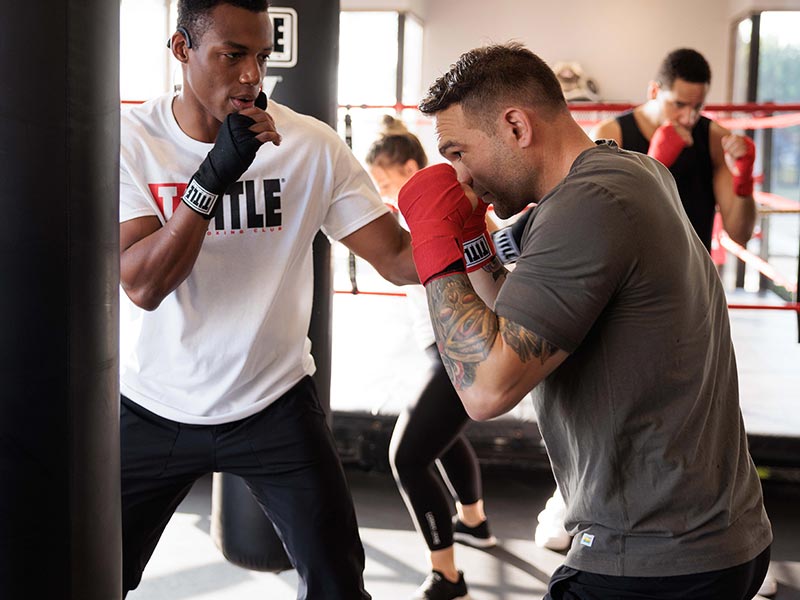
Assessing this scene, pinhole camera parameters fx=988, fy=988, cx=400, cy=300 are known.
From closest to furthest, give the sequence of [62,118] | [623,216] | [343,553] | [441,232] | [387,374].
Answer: [62,118]
[623,216]
[441,232]
[343,553]
[387,374]

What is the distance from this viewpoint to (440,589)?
2.70 metres

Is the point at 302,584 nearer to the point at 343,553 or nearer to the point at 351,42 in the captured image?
the point at 343,553

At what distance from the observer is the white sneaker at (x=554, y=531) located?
310 cm

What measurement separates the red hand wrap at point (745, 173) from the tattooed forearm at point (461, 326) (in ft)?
6.11

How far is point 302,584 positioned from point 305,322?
1.68ft

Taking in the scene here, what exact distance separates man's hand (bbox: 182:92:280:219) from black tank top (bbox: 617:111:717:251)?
62.7 inches

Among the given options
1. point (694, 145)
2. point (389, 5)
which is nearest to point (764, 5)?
point (389, 5)

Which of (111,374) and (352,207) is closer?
(111,374)

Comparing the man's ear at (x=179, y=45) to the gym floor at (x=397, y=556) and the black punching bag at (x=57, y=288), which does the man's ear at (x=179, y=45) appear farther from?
the gym floor at (x=397, y=556)

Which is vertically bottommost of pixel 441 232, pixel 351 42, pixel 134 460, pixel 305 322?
pixel 134 460

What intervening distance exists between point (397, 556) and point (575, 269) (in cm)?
205

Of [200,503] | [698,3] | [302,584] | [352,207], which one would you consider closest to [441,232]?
[352,207]

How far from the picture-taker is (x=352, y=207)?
6.62ft

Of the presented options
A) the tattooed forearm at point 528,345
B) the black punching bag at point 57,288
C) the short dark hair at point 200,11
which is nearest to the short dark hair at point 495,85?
the tattooed forearm at point 528,345
